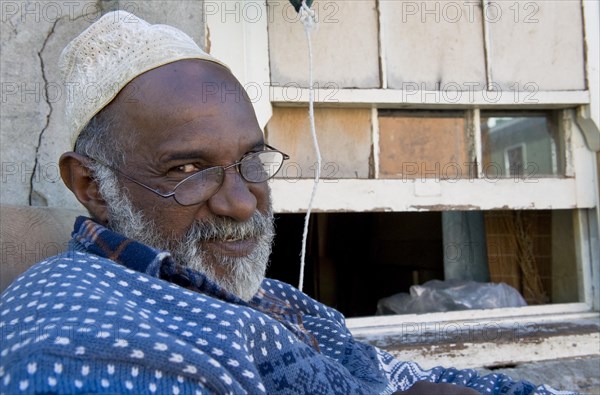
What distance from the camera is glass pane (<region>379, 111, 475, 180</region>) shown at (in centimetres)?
237

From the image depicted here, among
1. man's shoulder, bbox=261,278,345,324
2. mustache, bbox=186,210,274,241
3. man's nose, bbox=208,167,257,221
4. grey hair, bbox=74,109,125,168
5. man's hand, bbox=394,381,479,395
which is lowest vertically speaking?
man's hand, bbox=394,381,479,395

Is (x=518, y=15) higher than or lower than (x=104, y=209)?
higher

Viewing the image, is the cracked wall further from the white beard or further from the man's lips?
the man's lips

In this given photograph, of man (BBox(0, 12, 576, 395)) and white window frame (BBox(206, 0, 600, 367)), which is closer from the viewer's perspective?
man (BBox(0, 12, 576, 395))

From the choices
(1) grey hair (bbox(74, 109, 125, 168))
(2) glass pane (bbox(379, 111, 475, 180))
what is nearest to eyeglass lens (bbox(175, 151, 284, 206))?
(1) grey hair (bbox(74, 109, 125, 168))

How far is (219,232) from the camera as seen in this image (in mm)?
1228

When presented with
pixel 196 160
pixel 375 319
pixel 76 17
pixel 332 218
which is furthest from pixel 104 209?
pixel 332 218

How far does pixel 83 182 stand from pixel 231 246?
1.29 feet

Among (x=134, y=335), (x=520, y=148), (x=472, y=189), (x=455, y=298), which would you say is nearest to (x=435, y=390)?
(x=134, y=335)

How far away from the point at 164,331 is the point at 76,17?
1634 mm

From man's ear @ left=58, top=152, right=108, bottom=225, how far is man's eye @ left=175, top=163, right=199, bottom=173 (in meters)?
0.21

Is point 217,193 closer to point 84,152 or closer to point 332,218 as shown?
point 84,152

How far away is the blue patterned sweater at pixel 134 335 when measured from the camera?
0.68 metres

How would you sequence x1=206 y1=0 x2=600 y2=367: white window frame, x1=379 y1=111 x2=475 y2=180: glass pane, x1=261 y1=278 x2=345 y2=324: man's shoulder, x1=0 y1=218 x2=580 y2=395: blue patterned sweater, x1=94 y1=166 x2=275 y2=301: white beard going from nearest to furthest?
x1=0 y1=218 x2=580 y2=395: blue patterned sweater → x1=94 y1=166 x2=275 y2=301: white beard → x1=261 y1=278 x2=345 y2=324: man's shoulder → x1=206 y1=0 x2=600 y2=367: white window frame → x1=379 y1=111 x2=475 y2=180: glass pane
